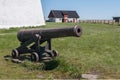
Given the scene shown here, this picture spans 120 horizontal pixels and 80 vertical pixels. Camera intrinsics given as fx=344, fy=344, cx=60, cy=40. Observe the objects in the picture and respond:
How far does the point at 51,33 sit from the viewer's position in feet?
38.0

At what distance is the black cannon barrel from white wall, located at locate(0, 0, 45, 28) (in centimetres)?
1375

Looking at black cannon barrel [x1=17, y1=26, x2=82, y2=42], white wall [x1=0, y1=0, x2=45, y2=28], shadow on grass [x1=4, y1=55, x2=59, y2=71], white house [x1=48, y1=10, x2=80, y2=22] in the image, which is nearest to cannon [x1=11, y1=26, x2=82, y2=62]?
black cannon barrel [x1=17, y1=26, x2=82, y2=42]

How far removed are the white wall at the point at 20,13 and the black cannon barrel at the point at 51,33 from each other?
13.7 m

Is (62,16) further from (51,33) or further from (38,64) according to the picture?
(38,64)

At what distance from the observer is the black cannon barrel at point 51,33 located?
10764 millimetres

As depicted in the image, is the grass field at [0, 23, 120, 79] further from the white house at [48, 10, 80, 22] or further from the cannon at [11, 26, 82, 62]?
the white house at [48, 10, 80, 22]

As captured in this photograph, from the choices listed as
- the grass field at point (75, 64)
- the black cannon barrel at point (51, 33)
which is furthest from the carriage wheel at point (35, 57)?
the black cannon barrel at point (51, 33)

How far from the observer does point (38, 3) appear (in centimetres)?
3011

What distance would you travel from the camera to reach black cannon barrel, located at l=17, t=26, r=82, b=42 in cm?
1076

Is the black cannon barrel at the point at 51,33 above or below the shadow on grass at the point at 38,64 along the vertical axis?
above

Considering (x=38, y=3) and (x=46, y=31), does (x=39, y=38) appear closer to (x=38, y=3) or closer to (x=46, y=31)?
(x=46, y=31)

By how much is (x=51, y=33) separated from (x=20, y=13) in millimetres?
16628

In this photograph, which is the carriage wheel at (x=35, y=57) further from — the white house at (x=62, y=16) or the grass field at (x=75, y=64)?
the white house at (x=62, y=16)

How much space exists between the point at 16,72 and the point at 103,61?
118 inches
